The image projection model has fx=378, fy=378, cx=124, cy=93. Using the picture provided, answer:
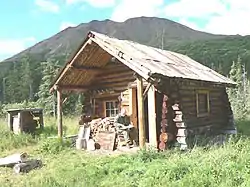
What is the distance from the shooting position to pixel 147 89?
13836mm

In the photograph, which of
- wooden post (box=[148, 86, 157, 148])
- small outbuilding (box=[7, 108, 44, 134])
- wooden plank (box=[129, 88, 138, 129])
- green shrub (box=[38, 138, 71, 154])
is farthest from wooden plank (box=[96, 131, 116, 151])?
small outbuilding (box=[7, 108, 44, 134])

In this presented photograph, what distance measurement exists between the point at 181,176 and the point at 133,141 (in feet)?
22.4

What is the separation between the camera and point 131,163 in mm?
10430

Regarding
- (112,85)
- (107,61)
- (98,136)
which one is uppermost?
(107,61)

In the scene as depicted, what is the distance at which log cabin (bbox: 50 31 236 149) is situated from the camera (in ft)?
43.9

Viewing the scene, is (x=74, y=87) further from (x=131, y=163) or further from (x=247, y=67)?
(x=247, y=67)

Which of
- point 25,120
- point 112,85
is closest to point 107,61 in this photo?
point 112,85

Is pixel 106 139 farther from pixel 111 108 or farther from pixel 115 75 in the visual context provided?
pixel 115 75

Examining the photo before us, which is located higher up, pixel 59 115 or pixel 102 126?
pixel 59 115

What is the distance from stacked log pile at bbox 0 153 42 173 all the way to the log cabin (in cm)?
357

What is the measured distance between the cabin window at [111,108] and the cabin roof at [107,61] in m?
1.44

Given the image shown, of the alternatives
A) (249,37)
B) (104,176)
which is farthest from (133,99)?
(249,37)

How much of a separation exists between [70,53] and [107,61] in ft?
254

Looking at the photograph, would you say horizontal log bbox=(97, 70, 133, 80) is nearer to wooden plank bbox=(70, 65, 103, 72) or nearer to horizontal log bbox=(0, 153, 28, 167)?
wooden plank bbox=(70, 65, 103, 72)
